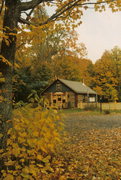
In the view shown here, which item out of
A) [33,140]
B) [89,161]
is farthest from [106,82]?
[33,140]

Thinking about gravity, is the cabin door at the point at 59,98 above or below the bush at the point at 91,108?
above

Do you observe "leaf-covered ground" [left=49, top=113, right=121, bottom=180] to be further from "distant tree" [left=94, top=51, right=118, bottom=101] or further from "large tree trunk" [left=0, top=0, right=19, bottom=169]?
"distant tree" [left=94, top=51, right=118, bottom=101]

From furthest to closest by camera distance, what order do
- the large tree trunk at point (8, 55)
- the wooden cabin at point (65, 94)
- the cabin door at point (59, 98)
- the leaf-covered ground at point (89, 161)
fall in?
1. the cabin door at point (59, 98)
2. the wooden cabin at point (65, 94)
3. the leaf-covered ground at point (89, 161)
4. the large tree trunk at point (8, 55)

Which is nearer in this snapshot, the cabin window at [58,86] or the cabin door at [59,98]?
the cabin door at [59,98]

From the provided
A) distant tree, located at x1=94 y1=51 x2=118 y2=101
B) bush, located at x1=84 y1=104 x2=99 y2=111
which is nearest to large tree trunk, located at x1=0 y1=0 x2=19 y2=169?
distant tree, located at x1=94 y1=51 x2=118 y2=101

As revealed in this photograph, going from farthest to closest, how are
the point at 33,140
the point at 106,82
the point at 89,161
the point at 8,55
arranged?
the point at 106,82, the point at 89,161, the point at 8,55, the point at 33,140

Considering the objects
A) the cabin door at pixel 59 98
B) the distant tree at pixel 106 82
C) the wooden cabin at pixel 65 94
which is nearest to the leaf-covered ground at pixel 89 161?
the distant tree at pixel 106 82

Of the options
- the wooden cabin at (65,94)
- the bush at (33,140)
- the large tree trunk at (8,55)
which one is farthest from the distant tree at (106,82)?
the bush at (33,140)

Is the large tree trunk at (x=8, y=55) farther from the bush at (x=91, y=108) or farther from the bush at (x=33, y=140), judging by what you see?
the bush at (x=91, y=108)

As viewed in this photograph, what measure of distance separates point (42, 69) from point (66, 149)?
2499 centimetres

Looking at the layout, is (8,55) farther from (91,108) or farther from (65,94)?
(65,94)

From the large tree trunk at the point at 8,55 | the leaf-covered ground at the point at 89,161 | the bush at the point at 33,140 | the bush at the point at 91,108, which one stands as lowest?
the leaf-covered ground at the point at 89,161

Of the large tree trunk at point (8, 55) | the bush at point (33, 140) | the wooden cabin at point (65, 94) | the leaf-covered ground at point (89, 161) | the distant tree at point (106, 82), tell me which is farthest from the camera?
the wooden cabin at point (65, 94)

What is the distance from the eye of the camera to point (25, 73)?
28.0 m
